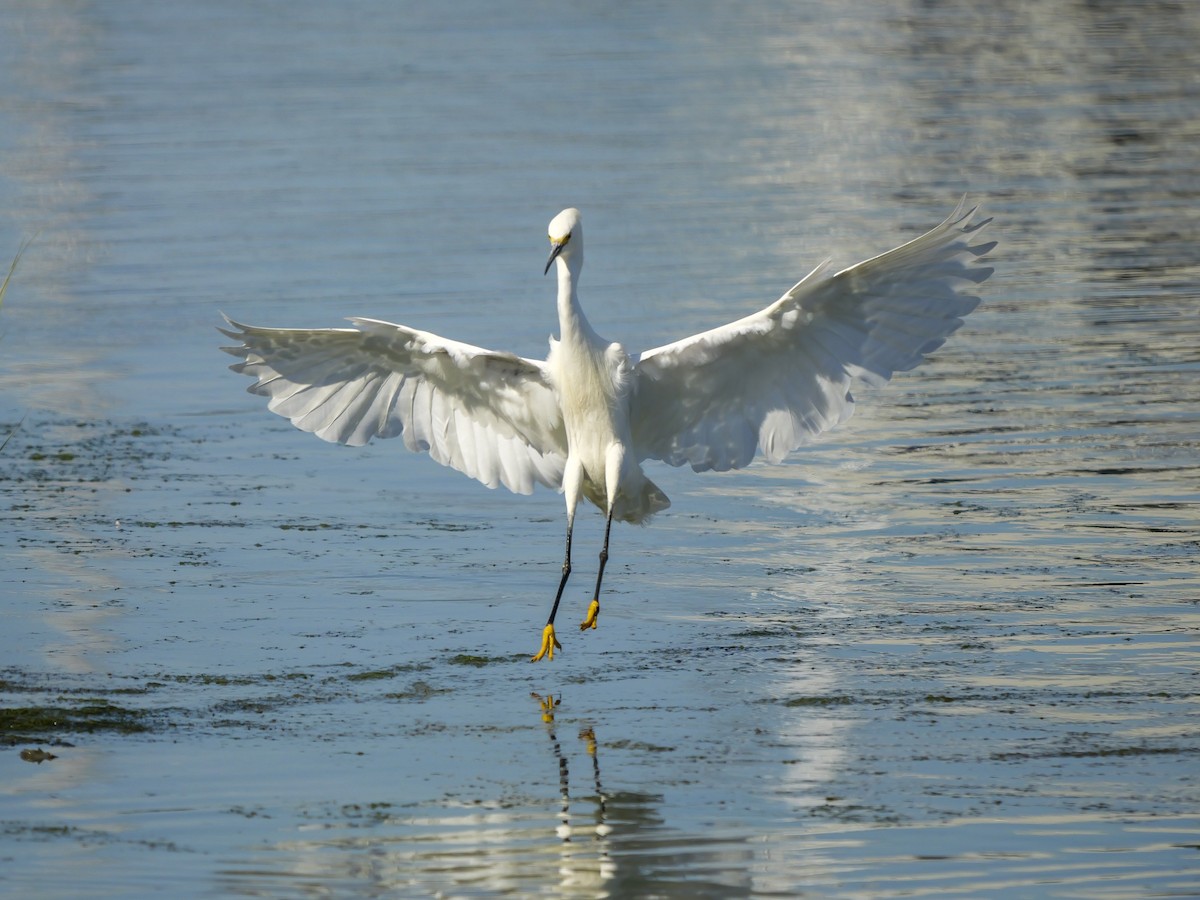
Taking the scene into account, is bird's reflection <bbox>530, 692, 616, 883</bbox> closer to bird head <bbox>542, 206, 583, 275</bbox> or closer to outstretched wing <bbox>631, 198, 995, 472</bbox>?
outstretched wing <bbox>631, 198, 995, 472</bbox>

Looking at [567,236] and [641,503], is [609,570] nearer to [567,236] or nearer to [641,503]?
[641,503]

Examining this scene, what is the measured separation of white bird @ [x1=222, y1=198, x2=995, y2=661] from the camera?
971 centimetres

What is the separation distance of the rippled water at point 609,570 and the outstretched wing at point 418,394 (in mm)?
760

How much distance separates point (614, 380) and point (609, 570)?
1673mm

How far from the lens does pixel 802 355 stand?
1014 centimetres

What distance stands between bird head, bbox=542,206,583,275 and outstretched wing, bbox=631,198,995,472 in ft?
2.18

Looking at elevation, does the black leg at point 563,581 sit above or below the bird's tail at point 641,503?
below

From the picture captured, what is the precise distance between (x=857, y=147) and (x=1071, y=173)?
11.0 ft

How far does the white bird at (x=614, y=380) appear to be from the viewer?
9.71 metres

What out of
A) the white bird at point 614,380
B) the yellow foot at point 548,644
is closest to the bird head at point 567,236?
the white bird at point 614,380

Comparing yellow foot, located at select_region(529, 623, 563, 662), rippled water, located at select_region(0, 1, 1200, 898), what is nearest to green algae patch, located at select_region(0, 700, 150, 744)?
rippled water, located at select_region(0, 1, 1200, 898)

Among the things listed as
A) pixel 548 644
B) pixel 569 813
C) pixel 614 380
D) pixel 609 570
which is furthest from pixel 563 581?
pixel 569 813

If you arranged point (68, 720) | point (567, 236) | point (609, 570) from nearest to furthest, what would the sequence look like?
point (68, 720) → point (567, 236) → point (609, 570)

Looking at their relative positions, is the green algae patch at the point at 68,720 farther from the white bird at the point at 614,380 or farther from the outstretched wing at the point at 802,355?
the outstretched wing at the point at 802,355
